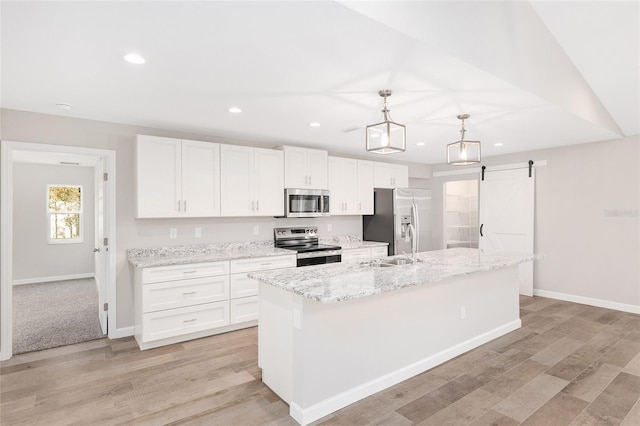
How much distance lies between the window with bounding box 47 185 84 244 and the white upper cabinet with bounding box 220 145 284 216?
498cm

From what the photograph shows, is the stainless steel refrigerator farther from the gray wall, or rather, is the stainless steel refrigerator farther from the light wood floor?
the light wood floor

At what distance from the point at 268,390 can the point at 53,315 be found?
3.78 metres

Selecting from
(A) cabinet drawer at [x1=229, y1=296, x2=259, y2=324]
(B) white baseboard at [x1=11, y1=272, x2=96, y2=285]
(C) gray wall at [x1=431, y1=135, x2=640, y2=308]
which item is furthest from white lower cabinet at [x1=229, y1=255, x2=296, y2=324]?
(B) white baseboard at [x1=11, y1=272, x2=96, y2=285]

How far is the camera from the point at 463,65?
234 cm

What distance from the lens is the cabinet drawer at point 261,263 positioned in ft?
13.2

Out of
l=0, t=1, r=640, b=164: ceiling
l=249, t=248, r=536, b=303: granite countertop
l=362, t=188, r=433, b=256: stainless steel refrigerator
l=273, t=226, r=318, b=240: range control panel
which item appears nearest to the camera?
l=0, t=1, r=640, b=164: ceiling

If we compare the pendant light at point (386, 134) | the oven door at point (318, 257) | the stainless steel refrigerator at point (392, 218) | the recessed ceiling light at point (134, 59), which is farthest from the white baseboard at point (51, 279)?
the pendant light at point (386, 134)

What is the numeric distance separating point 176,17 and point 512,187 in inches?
228

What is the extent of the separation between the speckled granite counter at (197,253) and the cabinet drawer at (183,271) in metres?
0.05

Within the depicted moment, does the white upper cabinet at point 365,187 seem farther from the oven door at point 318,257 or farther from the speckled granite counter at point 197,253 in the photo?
the speckled granite counter at point 197,253

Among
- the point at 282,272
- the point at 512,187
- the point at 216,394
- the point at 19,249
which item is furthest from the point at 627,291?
the point at 19,249

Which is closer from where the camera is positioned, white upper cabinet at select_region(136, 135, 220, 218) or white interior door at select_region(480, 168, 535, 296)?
white upper cabinet at select_region(136, 135, 220, 218)

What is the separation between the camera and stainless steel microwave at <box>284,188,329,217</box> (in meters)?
4.82

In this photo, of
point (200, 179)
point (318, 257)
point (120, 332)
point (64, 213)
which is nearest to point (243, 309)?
point (318, 257)
